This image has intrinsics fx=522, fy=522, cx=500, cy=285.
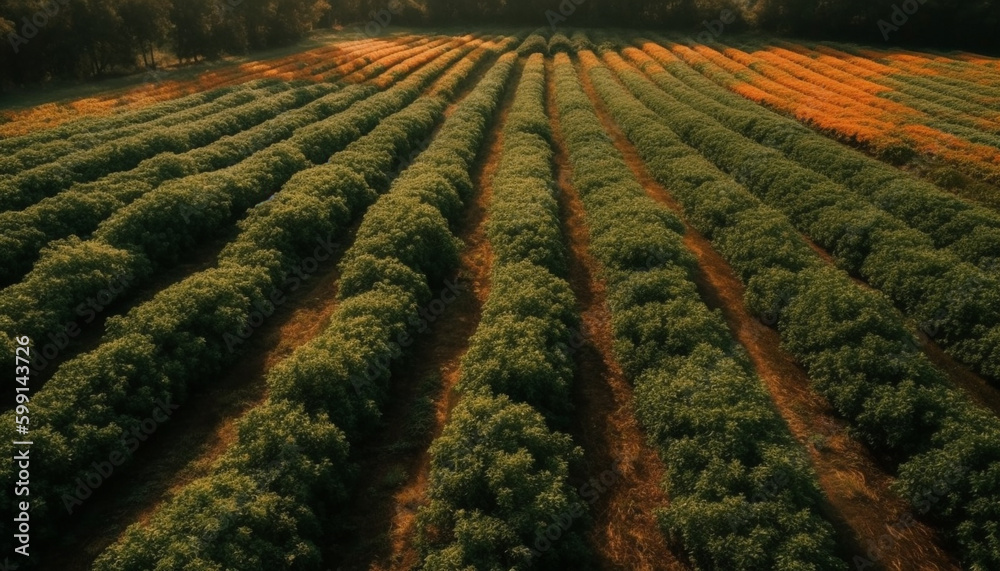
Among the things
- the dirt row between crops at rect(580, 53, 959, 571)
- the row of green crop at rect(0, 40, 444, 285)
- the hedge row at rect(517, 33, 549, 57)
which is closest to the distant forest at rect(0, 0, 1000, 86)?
the hedge row at rect(517, 33, 549, 57)

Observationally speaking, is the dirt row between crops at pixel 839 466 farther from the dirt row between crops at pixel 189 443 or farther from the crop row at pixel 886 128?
the crop row at pixel 886 128

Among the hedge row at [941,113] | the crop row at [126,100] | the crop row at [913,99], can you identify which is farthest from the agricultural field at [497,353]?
the crop row at [913,99]

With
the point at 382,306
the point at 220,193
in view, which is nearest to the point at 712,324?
the point at 382,306

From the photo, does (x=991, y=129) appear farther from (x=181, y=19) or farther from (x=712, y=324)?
(x=181, y=19)

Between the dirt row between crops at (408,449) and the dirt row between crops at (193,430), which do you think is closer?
the dirt row between crops at (408,449)

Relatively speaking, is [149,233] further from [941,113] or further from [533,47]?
[533,47]
